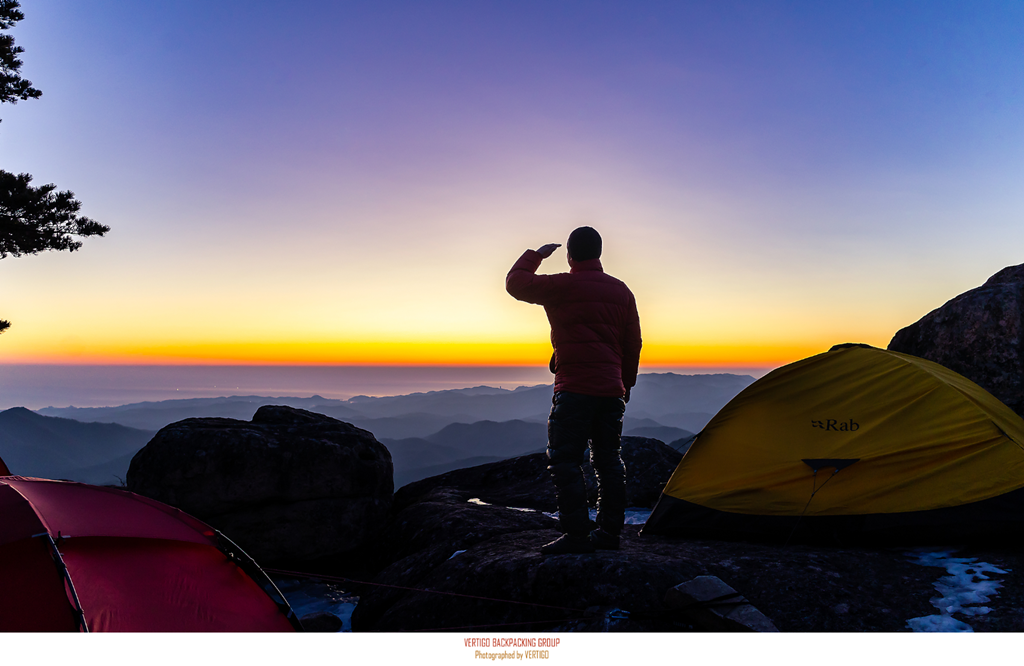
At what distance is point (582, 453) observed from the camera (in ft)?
15.1

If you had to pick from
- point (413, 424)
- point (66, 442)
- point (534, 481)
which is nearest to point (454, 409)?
point (413, 424)

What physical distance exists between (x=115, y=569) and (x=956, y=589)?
20.1ft

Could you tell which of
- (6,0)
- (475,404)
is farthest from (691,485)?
(475,404)

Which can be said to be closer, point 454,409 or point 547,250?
point 547,250

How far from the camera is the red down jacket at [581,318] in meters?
4.55

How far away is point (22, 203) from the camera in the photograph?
30.0ft

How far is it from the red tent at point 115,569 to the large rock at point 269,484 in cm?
320

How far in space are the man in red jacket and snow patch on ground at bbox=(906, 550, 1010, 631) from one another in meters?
2.25

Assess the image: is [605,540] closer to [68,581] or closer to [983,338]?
[68,581]

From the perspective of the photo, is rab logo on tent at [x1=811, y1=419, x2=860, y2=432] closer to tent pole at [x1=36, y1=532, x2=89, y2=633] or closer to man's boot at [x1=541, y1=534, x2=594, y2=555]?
man's boot at [x1=541, y1=534, x2=594, y2=555]

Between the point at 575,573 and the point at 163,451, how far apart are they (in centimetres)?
644

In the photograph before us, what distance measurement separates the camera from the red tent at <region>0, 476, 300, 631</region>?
134 inches
